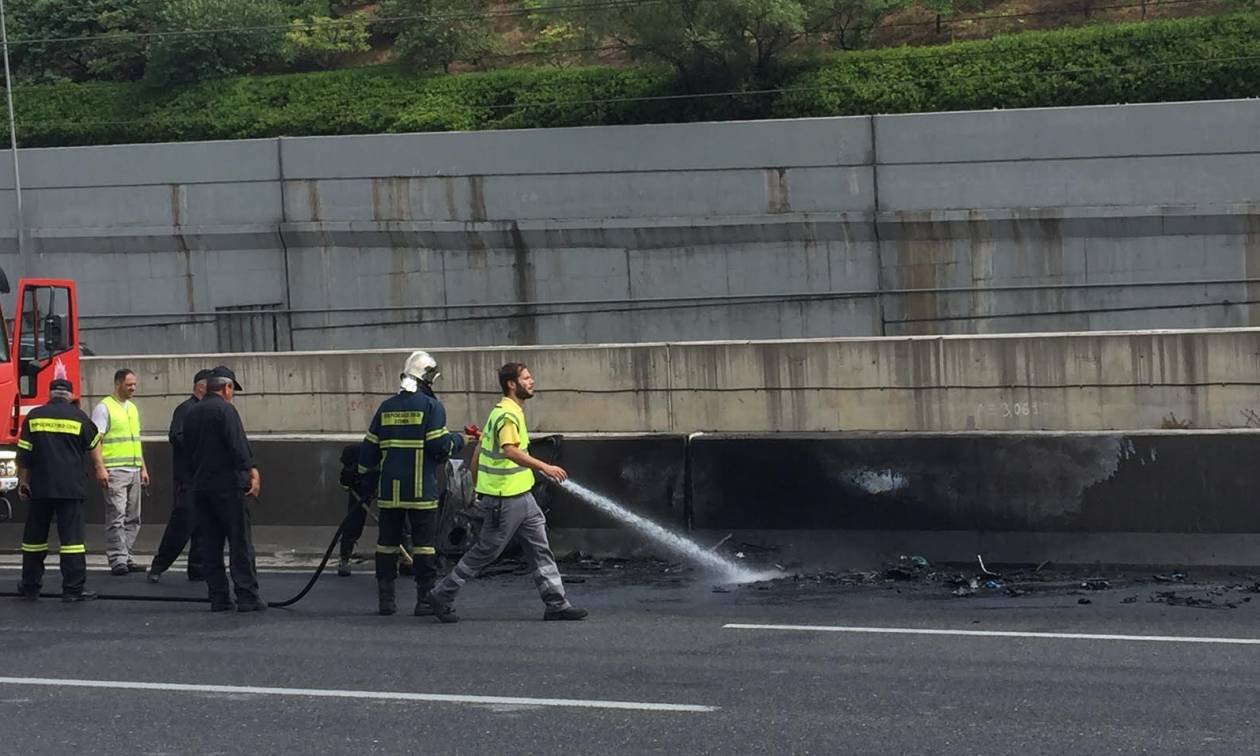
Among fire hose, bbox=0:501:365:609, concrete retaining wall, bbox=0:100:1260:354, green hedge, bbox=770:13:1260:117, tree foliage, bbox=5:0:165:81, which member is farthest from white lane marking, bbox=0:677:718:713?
tree foliage, bbox=5:0:165:81

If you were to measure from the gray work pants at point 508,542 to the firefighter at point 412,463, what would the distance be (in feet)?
1.45

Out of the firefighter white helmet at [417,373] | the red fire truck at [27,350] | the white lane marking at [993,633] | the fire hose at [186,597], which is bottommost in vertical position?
the white lane marking at [993,633]

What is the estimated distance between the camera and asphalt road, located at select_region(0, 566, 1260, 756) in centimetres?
676

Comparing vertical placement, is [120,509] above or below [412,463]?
below

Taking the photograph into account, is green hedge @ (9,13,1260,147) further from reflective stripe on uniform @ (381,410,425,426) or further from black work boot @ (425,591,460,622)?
black work boot @ (425,591,460,622)

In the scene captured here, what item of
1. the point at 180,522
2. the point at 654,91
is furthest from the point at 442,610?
the point at 654,91

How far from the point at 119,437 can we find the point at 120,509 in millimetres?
601

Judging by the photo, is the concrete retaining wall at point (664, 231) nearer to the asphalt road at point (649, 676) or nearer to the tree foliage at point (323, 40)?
the tree foliage at point (323, 40)

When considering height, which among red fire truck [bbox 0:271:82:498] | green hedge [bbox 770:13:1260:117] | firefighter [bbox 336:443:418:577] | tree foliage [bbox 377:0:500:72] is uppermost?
tree foliage [bbox 377:0:500:72]

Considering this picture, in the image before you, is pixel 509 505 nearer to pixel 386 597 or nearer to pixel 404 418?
pixel 404 418

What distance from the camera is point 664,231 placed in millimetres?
25969

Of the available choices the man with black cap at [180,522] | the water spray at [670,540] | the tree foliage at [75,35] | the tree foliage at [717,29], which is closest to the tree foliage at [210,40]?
the tree foliage at [75,35]

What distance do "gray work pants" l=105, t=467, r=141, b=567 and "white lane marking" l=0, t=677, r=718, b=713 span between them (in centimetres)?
438

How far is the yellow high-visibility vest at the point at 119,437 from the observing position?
41.9ft
